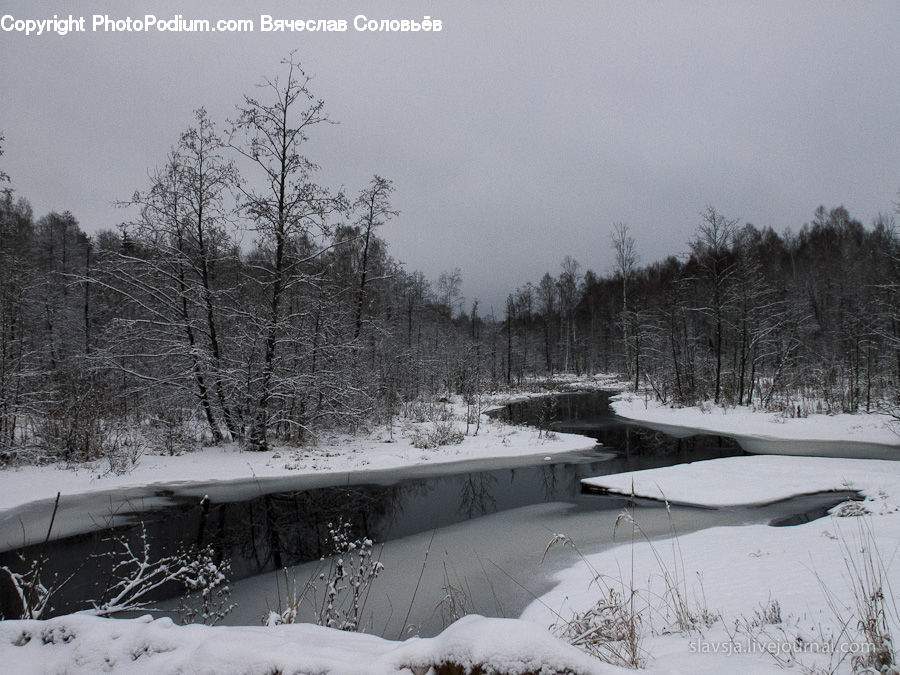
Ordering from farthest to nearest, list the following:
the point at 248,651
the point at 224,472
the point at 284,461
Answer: the point at 284,461
the point at 224,472
the point at 248,651

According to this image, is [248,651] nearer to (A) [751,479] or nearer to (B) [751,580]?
(B) [751,580]

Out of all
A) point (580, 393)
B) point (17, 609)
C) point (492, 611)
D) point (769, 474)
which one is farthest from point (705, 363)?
point (17, 609)

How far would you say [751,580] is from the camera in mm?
4887

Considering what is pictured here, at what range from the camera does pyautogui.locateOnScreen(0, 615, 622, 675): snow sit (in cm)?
148

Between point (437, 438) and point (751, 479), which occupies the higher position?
point (751, 479)

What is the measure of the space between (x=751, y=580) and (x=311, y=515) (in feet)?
24.2

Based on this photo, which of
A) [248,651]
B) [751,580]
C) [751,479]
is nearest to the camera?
[248,651]

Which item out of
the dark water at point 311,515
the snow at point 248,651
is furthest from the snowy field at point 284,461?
the snow at point 248,651

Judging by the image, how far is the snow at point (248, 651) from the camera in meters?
1.48

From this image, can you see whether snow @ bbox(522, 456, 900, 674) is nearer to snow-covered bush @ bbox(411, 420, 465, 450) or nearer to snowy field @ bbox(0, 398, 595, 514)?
snowy field @ bbox(0, 398, 595, 514)

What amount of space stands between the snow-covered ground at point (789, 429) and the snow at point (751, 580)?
4.58 metres

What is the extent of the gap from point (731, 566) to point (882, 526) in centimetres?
277

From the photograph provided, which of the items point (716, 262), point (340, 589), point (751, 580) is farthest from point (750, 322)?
point (340, 589)

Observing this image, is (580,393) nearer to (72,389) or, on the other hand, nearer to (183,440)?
(183,440)
